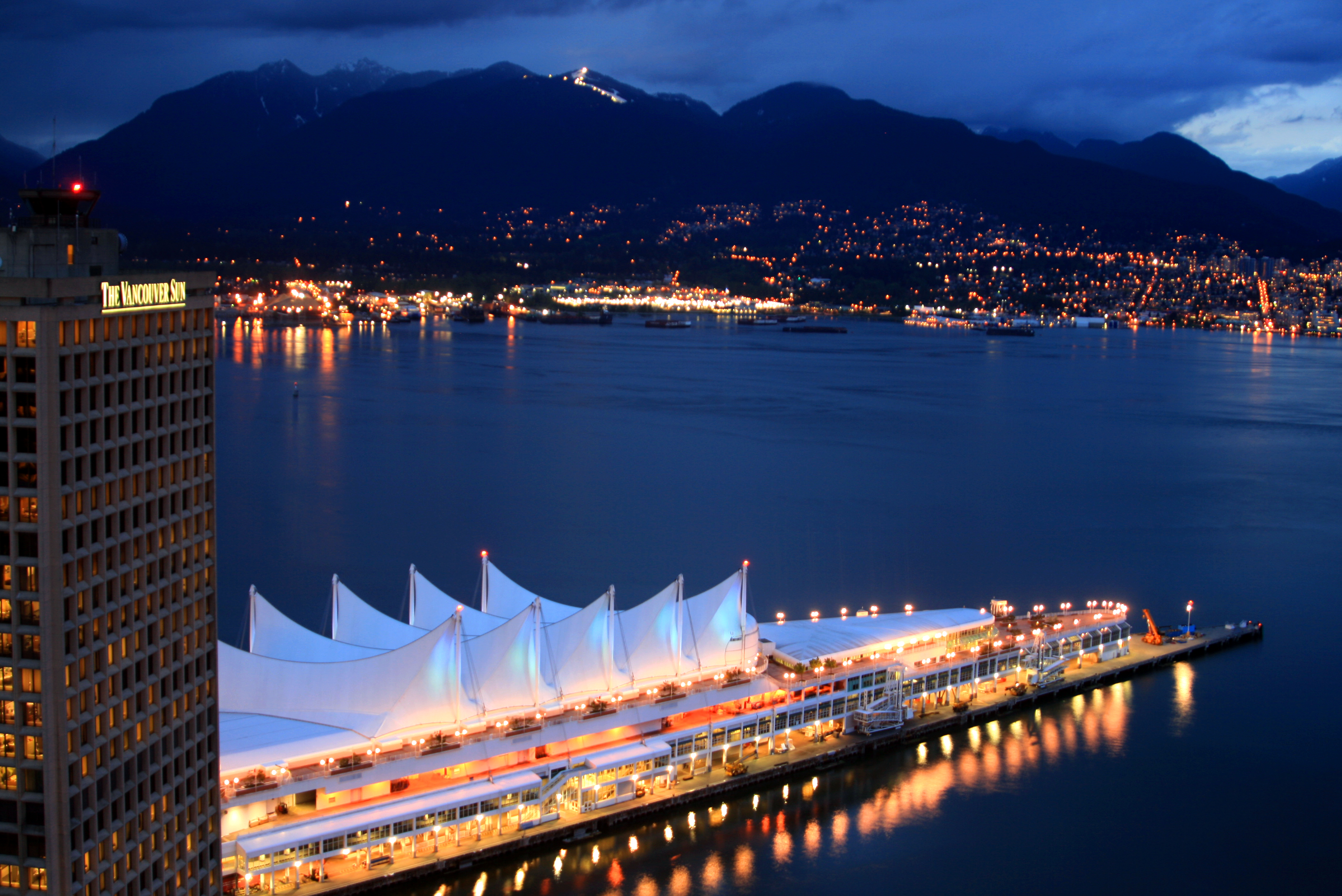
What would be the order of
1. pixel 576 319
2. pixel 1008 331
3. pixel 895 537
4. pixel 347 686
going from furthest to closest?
pixel 1008 331 → pixel 576 319 → pixel 895 537 → pixel 347 686

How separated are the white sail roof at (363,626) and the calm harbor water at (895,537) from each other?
2.29 metres

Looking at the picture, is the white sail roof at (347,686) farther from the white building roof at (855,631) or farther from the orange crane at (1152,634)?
the orange crane at (1152,634)

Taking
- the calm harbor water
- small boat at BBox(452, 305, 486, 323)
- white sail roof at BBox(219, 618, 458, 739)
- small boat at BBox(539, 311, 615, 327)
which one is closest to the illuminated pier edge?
white sail roof at BBox(219, 618, 458, 739)

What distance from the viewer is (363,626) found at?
1054 cm

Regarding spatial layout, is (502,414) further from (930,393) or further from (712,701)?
(712,701)

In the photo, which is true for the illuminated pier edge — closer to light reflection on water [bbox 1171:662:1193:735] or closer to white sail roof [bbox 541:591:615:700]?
white sail roof [bbox 541:591:615:700]

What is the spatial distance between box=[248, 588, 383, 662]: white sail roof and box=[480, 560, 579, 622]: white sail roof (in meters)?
1.59

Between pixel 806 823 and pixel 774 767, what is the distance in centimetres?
64

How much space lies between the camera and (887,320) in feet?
288

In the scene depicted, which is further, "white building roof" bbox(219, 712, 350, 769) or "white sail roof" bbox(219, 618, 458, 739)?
"white sail roof" bbox(219, 618, 458, 739)

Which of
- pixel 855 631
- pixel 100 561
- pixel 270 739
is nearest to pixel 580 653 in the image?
pixel 270 739

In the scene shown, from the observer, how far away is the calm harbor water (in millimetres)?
9797

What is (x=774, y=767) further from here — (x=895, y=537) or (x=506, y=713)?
(x=895, y=537)

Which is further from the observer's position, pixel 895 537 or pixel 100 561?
pixel 895 537
